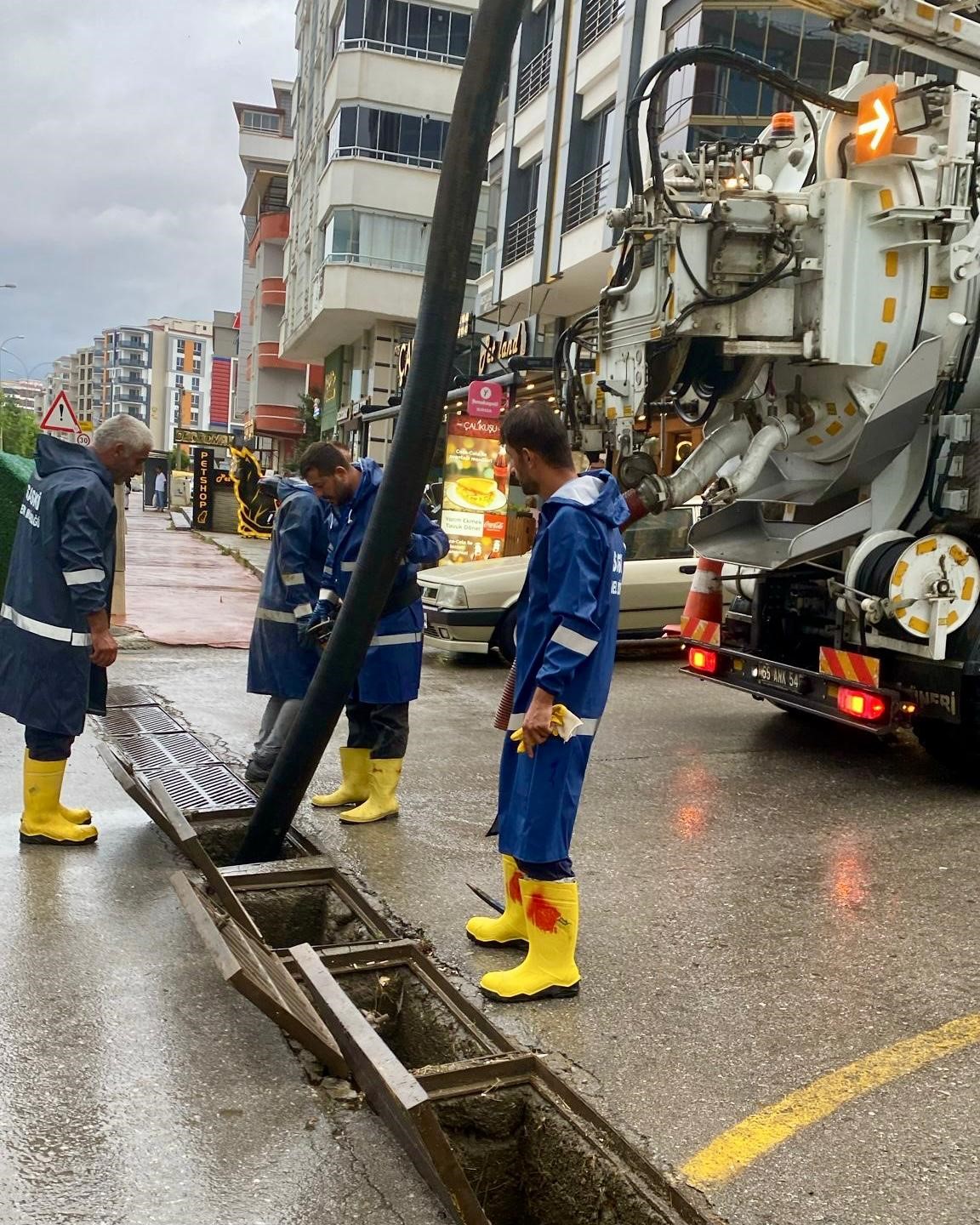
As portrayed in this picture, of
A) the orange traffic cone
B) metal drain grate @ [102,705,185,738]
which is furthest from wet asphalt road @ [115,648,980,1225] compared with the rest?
the orange traffic cone

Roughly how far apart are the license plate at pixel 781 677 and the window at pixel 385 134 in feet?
91.9

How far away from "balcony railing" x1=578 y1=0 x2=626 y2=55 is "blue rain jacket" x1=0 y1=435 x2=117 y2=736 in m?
15.9

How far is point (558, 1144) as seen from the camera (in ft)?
9.95

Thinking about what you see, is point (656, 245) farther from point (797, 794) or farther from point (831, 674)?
point (797, 794)

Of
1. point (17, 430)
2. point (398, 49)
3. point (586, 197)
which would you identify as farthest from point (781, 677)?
point (17, 430)

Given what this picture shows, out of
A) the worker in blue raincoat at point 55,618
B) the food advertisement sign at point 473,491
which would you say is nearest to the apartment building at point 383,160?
the food advertisement sign at point 473,491

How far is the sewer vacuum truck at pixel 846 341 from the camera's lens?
6387 millimetres

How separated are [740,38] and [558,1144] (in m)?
16.4

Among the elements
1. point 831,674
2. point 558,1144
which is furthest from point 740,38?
point 558,1144

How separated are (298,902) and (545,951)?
4.31 ft

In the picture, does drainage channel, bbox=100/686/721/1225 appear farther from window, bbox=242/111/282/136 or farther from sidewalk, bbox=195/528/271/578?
window, bbox=242/111/282/136

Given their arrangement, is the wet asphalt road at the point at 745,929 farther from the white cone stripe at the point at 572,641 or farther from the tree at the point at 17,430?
the tree at the point at 17,430

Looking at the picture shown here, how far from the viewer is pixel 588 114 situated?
766 inches

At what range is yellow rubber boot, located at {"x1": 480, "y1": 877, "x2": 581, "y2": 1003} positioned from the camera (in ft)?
12.8
